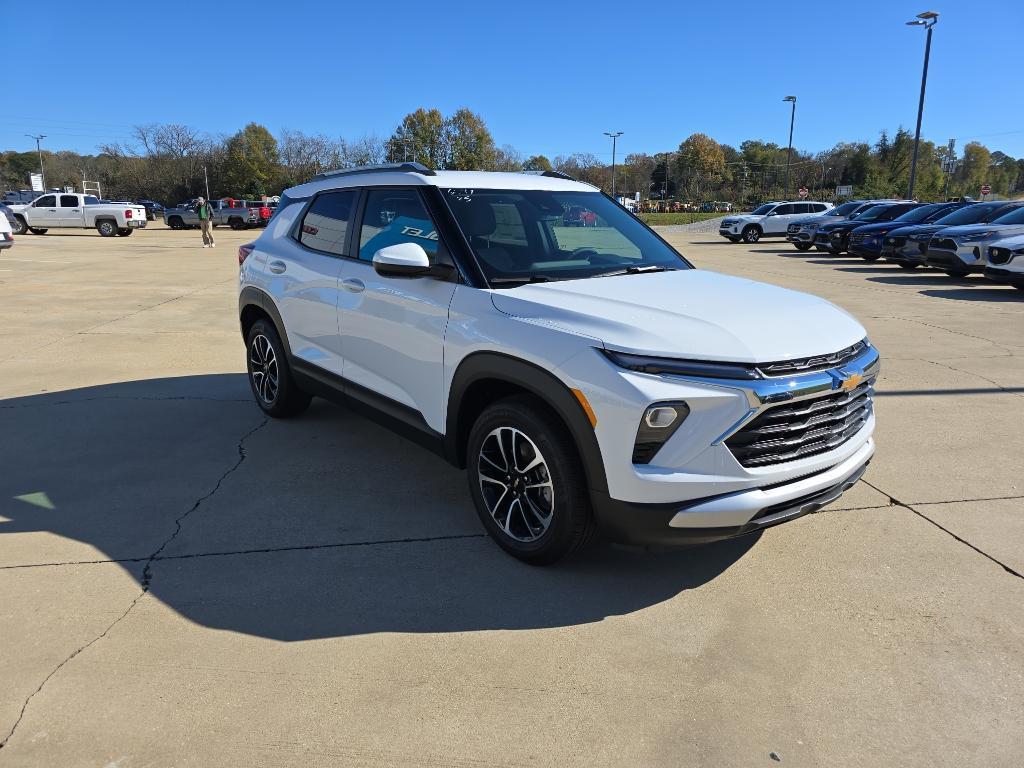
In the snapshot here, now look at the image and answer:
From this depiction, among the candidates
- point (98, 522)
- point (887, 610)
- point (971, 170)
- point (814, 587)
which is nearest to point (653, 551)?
point (814, 587)

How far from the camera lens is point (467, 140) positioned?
94750 millimetres

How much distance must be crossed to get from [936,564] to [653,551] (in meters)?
1.54

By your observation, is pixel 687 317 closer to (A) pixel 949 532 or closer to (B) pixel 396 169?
(A) pixel 949 532

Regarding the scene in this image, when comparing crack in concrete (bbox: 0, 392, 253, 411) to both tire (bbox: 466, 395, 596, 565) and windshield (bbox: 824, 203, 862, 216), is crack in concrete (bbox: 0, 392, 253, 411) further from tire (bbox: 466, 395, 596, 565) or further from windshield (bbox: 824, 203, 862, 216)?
windshield (bbox: 824, 203, 862, 216)

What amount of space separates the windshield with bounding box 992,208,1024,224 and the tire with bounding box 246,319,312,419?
15202 millimetres

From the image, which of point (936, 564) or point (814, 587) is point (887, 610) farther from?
point (936, 564)

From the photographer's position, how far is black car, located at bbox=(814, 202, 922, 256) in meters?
23.0

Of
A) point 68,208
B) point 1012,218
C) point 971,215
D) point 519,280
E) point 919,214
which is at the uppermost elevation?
point 68,208

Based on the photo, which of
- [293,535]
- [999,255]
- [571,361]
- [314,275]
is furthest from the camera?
[999,255]

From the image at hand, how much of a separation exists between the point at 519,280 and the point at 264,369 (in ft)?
9.58

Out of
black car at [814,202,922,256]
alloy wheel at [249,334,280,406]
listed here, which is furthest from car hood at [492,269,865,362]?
black car at [814,202,922,256]

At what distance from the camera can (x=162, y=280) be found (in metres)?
15.6

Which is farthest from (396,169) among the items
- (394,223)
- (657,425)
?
(657,425)

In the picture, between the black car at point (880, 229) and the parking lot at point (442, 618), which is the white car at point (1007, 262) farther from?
the parking lot at point (442, 618)
